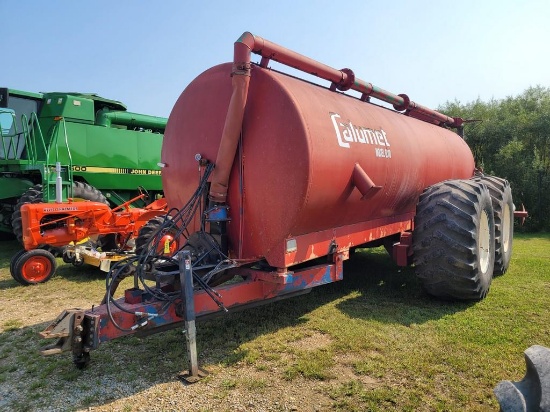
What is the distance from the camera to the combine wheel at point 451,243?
4469mm

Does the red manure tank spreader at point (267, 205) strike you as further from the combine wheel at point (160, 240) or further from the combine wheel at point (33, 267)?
the combine wheel at point (33, 267)

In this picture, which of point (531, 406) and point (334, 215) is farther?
point (334, 215)

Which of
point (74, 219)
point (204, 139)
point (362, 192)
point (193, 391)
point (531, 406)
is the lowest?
point (193, 391)

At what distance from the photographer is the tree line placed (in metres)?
13.9

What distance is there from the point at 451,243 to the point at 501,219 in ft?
6.11

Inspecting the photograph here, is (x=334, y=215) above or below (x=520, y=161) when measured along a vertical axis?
below

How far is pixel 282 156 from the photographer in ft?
11.8

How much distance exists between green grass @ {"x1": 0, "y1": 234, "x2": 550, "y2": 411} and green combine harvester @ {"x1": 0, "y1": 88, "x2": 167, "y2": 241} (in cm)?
322

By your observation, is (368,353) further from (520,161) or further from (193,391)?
(520,161)

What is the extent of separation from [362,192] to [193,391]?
225cm

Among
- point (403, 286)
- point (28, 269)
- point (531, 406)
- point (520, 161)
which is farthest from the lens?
point (520, 161)

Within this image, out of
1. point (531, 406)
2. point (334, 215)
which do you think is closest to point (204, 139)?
point (334, 215)

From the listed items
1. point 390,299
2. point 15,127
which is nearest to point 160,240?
point 390,299

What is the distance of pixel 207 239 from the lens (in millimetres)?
3953
